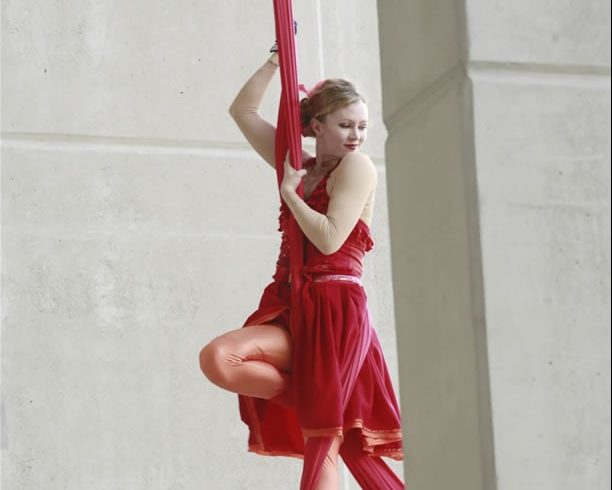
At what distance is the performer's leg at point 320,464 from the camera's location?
426 centimetres

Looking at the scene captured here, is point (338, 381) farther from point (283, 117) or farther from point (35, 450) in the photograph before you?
point (35, 450)

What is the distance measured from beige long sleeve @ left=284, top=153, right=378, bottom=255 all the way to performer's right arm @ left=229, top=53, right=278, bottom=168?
43 centimetres

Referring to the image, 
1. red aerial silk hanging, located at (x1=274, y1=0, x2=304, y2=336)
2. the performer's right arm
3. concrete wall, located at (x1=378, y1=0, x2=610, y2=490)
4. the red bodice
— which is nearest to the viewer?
concrete wall, located at (x1=378, y1=0, x2=610, y2=490)

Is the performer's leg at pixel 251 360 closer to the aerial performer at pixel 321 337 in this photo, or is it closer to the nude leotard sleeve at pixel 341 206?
the aerial performer at pixel 321 337

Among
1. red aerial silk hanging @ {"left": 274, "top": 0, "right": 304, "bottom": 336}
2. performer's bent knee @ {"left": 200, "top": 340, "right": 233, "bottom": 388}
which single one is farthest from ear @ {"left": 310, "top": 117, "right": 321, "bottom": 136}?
performer's bent knee @ {"left": 200, "top": 340, "right": 233, "bottom": 388}

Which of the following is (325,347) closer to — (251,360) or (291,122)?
(251,360)

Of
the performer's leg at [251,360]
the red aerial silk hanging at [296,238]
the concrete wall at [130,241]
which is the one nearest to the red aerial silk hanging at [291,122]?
the red aerial silk hanging at [296,238]

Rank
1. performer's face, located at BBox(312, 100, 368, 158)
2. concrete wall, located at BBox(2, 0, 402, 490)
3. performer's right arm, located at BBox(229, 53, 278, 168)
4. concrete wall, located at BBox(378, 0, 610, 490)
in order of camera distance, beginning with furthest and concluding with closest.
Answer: concrete wall, located at BBox(2, 0, 402, 490)
performer's right arm, located at BBox(229, 53, 278, 168)
performer's face, located at BBox(312, 100, 368, 158)
concrete wall, located at BBox(378, 0, 610, 490)

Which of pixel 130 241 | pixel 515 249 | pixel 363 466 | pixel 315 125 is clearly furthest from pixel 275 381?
pixel 130 241

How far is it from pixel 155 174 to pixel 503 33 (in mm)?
Answer: 3909

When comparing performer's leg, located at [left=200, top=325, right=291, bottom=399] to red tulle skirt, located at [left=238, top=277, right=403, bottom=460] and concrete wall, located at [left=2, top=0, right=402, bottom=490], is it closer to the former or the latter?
red tulle skirt, located at [left=238, top=277, right=403, bottom=460]

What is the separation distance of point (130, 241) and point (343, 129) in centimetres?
206

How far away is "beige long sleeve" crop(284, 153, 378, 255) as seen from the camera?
170 inches

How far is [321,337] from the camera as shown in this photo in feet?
14.3
